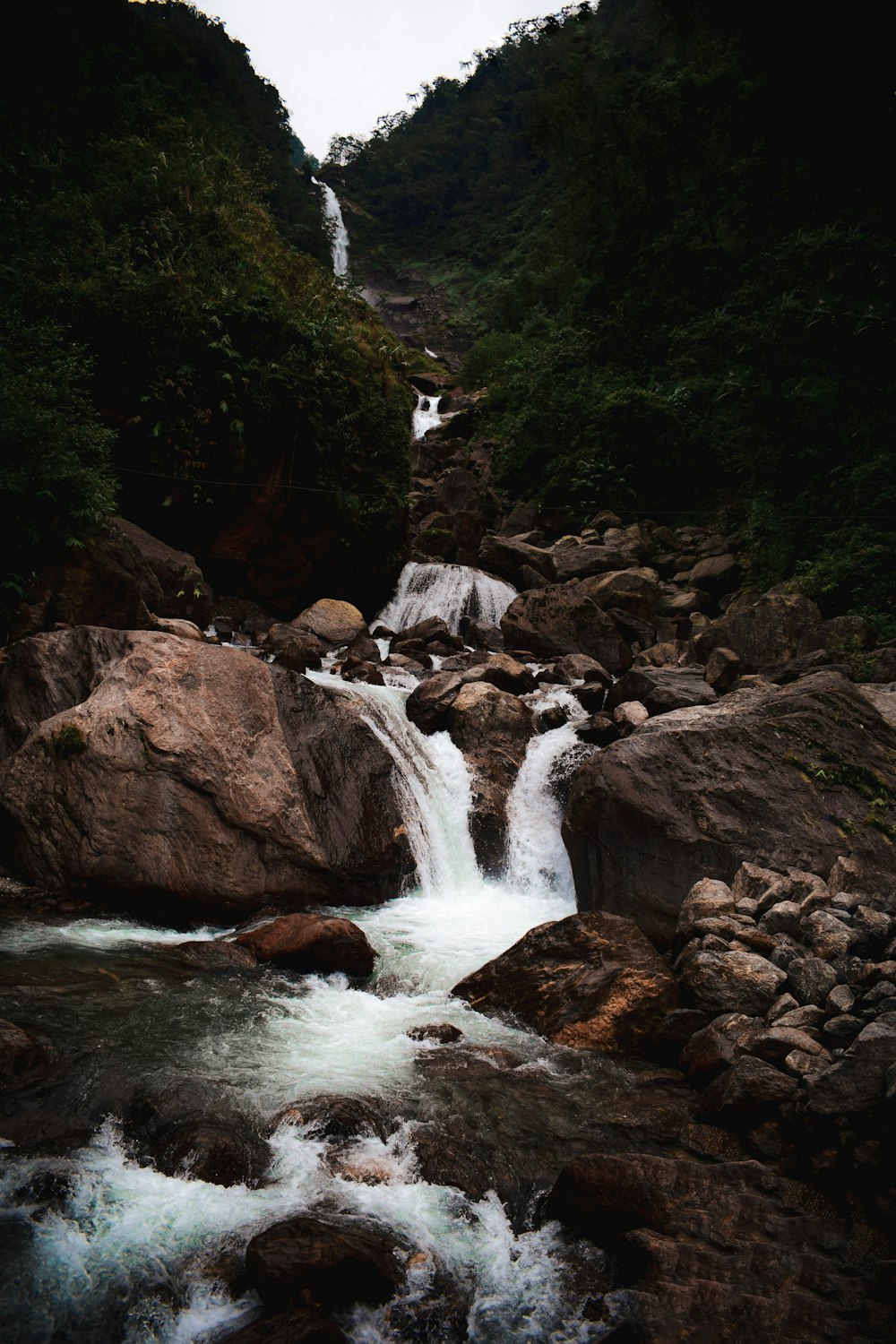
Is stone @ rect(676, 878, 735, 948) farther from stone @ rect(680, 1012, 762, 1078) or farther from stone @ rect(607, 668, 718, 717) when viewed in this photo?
stone @ rect(607, 668, 718, 717)

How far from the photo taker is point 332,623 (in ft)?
46.1

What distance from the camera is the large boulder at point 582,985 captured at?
545 centimetres

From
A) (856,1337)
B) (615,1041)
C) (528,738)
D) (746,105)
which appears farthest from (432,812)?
(746,105)

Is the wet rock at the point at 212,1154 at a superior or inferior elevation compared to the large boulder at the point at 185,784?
inferior

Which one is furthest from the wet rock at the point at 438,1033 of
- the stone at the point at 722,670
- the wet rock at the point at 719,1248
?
the stone at the point at 722,670

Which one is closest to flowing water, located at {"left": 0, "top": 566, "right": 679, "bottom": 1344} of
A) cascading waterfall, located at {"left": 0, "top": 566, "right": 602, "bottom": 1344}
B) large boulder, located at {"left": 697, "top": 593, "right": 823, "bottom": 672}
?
cascading waterfall, located at {"left": 0, "top": 566, "right": 602, "bottom": 1344}

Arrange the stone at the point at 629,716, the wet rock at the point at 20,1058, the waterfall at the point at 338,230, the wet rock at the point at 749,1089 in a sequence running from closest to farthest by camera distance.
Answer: the wet rock at the point at 20,1058
the wet rock at the point at 749,1089
the stone at the point at 629,716
the waterfall at the point at 338,230

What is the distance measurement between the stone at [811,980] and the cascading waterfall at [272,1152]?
1.59 metres

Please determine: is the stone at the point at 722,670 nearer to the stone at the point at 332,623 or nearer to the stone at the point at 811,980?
the stone at the point at 332,623

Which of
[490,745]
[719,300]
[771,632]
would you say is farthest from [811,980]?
[719,300]

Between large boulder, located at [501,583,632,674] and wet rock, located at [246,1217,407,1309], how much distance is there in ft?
40.4

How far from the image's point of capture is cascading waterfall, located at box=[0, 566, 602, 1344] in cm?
297

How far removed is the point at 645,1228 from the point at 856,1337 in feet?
2.92

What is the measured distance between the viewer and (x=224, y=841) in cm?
710
